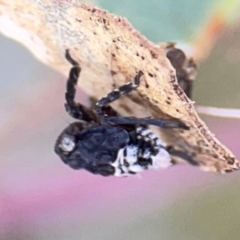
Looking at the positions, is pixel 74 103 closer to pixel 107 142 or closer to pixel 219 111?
Result: pixel 107 142

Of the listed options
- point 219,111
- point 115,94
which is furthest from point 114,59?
point 219,111

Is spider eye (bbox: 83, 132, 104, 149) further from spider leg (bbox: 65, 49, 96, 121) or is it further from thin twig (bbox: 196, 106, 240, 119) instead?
thin twig (bbox: 196, 106, 240, 119)

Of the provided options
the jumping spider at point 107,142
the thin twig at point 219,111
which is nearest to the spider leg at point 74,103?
the jumping spider at point 107,142

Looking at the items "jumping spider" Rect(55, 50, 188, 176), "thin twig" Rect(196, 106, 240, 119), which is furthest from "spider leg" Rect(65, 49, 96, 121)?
"thin twig" Rect(196, 106, 240, 119)

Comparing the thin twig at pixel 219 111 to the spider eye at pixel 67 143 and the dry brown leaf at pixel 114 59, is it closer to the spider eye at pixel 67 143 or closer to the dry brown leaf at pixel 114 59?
the dry brown leaf at pixel 114 59

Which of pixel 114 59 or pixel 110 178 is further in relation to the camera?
pixel 110 178

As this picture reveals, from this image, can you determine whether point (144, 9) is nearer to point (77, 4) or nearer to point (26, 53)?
point (77, 4)

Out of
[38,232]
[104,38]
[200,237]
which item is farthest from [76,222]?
[104,38]
